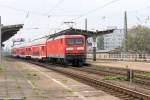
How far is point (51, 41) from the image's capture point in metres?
50.9

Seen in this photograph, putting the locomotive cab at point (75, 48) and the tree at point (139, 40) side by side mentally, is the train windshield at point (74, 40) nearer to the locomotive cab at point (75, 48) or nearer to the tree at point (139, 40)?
the locomotive cab at point (75, 48)

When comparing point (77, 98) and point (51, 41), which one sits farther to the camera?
point (51, 41)

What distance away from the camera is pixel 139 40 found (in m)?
106

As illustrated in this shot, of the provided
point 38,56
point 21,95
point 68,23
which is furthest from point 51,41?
point 21,95

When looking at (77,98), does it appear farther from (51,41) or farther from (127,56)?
(127,56)

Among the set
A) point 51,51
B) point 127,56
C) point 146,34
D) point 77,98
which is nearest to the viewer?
point 77,98

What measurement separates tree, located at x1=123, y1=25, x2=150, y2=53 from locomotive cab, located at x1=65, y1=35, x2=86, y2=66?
57798mm

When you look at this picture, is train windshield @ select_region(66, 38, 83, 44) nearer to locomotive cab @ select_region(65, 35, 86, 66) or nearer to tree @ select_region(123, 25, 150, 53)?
Answer: locomotive cab @ select_region(65, 35, 86, 66)

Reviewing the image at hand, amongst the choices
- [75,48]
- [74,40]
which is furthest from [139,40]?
[75,48]

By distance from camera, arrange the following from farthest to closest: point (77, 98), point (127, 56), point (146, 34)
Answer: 1. point (146, 34)
2. point (127, 56)
3. point (77, 98)

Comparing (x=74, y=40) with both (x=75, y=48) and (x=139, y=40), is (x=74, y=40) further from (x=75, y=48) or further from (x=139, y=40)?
(x=139, y=40)

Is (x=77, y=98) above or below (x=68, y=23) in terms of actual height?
below

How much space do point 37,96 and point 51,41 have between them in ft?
116

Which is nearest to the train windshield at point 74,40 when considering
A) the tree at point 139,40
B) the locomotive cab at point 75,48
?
the locomotive cab at point 75,48
